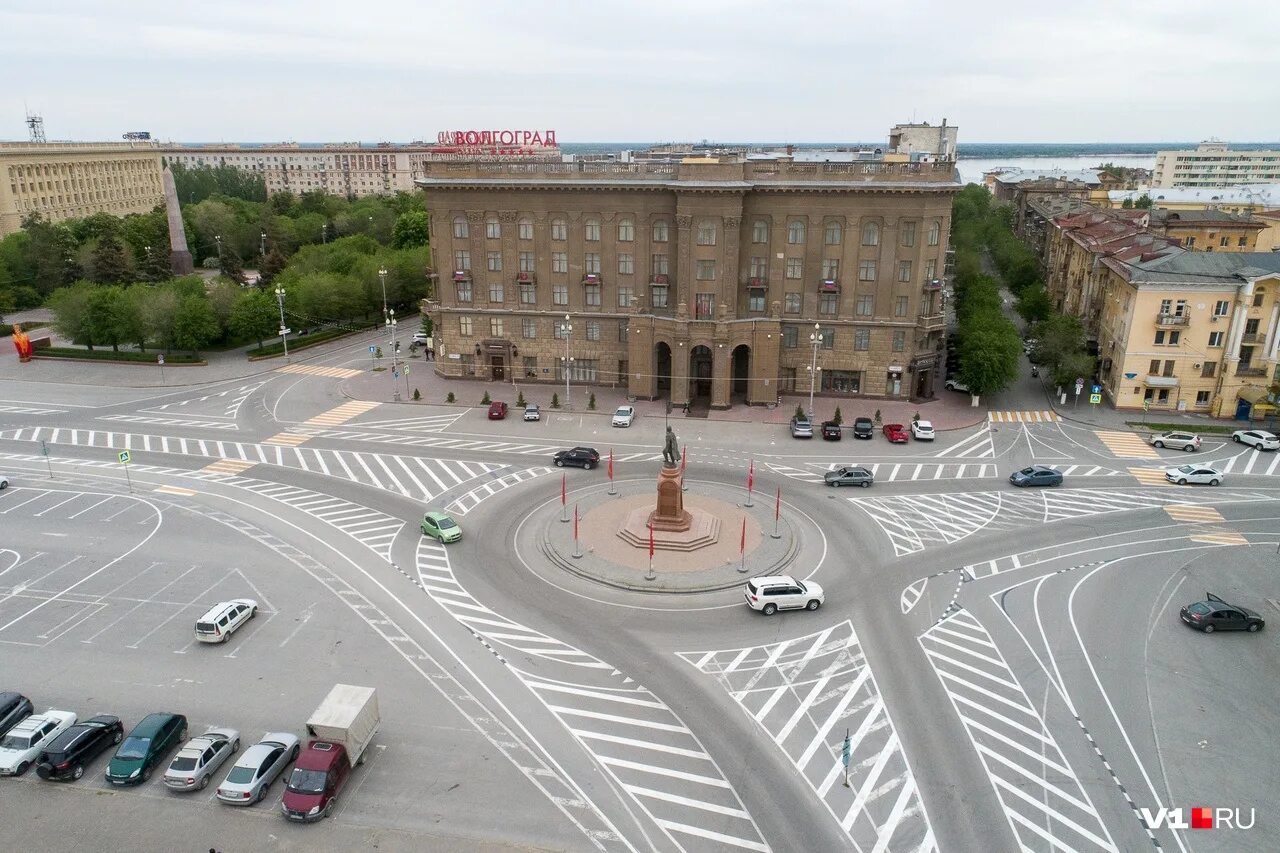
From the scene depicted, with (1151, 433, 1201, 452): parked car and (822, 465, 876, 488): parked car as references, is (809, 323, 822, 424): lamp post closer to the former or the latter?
(822, 465, 876, 488): parked car

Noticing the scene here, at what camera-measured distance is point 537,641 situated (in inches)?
1357

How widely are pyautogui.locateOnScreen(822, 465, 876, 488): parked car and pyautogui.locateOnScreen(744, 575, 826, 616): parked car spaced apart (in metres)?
16.0

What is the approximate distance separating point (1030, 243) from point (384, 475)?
120 metres

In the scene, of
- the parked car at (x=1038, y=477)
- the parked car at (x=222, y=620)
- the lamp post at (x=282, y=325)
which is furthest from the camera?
the lamp post at (x=282, y=325)

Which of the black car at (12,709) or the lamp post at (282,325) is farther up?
the lamp post at (282,325)

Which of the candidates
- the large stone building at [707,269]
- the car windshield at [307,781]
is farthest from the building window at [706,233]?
the car windshield at [307,781]

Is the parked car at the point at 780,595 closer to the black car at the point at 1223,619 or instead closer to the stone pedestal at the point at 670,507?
the stone pedestal at the point at 670,507

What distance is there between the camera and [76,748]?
26.6m

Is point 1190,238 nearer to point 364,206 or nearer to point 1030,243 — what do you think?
point 1030,243

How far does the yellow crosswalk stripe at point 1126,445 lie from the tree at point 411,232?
98.7m

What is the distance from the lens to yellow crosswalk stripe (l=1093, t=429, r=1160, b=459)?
190ft

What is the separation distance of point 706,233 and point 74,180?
153 meters

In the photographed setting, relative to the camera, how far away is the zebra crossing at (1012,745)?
24.6m

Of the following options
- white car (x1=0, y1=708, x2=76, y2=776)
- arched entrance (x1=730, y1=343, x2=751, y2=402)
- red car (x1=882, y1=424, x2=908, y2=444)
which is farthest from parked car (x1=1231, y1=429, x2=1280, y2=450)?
white car (x1=0, y1=708, x2=76, y2=776)
